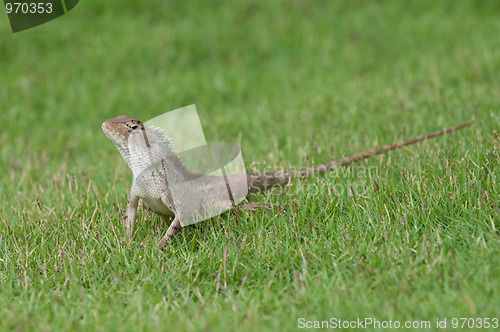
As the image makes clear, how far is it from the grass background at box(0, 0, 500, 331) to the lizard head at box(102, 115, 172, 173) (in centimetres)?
59

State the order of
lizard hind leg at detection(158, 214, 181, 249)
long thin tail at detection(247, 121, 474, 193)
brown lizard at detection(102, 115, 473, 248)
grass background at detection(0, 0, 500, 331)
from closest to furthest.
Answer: grass background at detection(0, 0, 500, 331)
lizard hind leg at detection(158, 214, 181, 249)
brown lizard at detection(102, 115, 473, 248)
long thin tail at detection(247, 121, 474, 193)

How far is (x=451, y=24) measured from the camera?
37.3 feet

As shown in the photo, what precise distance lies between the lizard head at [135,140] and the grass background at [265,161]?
1.92ft

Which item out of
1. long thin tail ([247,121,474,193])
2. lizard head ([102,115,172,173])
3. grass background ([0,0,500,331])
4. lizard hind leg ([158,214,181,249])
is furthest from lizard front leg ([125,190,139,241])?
long thin tail ([247,121,474,193])

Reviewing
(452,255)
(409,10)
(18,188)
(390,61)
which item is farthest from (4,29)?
(452,255)

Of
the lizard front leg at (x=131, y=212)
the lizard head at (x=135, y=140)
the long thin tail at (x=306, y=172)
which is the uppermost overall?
the lizard head at (x=135, y=140)

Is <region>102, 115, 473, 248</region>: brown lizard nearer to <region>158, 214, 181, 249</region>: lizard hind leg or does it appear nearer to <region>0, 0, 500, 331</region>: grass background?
<region>158, 214, 181, 249</region>: lizard hind leg

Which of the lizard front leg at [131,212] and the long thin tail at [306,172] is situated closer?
the lizard front leg at [131,212]

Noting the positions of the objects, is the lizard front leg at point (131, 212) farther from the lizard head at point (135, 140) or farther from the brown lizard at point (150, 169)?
the lizard head at point (135, 140)

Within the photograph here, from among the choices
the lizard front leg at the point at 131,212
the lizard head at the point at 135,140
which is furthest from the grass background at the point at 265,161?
the lizard head at the point at 135,140

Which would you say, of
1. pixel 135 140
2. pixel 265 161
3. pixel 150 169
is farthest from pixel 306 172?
pixel 135 140

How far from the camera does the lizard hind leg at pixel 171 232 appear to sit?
4484 mm

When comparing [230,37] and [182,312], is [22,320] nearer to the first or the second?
[182,312]

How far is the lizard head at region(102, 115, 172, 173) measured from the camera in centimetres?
471
